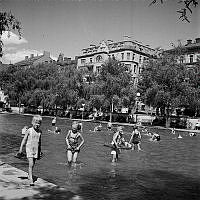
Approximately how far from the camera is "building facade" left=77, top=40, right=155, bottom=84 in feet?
261

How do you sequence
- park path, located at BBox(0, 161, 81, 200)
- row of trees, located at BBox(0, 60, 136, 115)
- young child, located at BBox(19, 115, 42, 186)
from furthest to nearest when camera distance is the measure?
1. row of trees, located at BBox(0, 60, 136, 115)
2. young child, located at BBox(19, 115, 42, 186)
3. park path, located at BBox(0, 161, 81, 200)

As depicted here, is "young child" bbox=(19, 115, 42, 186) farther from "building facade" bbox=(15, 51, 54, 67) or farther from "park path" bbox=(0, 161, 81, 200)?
"building facade" bbox=(15, 51, 54, 67)

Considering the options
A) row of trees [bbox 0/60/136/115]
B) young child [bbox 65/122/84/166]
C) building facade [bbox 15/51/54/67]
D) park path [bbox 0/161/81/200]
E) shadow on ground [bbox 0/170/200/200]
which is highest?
building facade [bbox 15/51/54/67]

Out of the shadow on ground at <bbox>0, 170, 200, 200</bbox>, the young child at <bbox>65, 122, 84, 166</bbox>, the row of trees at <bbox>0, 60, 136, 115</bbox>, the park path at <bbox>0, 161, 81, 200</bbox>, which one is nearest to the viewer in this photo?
the park path at <bbox>0, 161, 81, 200</bbox>

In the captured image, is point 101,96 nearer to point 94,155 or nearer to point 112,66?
point 112,66

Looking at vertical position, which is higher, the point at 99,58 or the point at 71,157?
the point at 99,58

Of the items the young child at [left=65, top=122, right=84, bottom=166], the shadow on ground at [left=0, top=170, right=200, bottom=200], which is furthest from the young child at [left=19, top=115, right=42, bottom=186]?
the young child at [left=65, top=122, right=84, bottom=166]

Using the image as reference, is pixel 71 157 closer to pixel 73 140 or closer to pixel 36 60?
pixel 73 140

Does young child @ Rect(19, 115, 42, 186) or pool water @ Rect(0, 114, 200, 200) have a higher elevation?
young child @ Rect(19, 115, 42, 186)

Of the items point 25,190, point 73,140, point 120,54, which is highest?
point 120,54

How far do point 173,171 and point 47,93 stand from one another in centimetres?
5598

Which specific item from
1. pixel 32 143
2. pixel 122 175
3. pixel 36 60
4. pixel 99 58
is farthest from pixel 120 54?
pixel 32 143

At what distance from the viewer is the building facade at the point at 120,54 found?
3135 inches

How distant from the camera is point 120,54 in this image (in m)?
80.4
